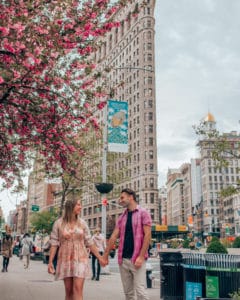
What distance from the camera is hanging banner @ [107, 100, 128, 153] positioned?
→ 16.8m

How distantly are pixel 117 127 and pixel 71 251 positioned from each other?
1158 cm

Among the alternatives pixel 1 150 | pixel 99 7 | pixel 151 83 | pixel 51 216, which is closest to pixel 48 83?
pixel 99 7

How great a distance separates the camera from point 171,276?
8227 mm

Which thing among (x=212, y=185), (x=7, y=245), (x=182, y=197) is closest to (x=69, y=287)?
(x=7, y=245)

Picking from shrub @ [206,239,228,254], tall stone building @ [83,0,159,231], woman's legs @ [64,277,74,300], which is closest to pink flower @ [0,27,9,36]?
woman's legs @ [64,277,74,300]

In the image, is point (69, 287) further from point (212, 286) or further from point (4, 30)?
point (4, 30)

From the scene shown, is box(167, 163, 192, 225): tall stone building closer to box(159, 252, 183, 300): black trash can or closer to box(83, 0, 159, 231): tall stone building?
box(83, 0, 159, 231): tall stone building

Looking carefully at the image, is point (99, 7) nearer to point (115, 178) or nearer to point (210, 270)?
point (210, 270)

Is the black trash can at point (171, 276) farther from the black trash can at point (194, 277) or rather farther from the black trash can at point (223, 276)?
the black trash can at point (223, 276)

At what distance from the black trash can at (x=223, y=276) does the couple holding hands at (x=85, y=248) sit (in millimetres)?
1815

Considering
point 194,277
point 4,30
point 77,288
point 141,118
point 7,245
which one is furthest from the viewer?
point 141,118

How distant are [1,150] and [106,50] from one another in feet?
340

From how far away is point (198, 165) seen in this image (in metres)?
162

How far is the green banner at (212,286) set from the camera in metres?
6.98
